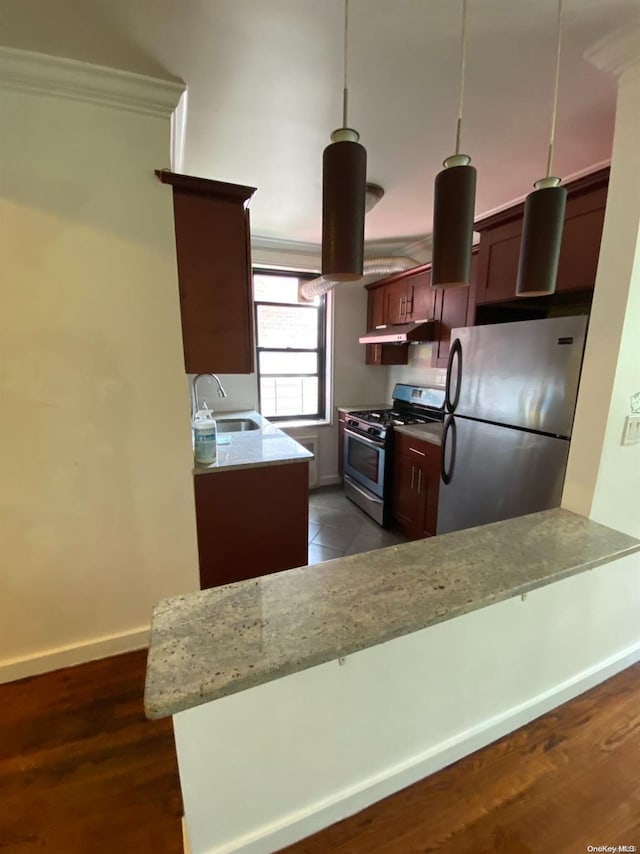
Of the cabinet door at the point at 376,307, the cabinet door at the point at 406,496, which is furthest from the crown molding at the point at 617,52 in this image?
the cabinet door at the point at 376,307

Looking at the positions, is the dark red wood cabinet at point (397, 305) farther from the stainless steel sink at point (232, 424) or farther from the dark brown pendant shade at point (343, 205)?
the dark brown pendant shade at point (343, 205)

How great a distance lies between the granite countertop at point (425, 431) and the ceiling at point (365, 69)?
1.69 m

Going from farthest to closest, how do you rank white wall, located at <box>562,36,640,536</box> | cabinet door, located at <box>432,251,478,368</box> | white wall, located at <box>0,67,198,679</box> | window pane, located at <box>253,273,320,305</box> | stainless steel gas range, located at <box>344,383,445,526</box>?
window pane, located at <box>253,273,320,305</box>
stainless steel gas range, located at <box>344,383,445,526</box>
cabinet door, located at <box>432,251,478,368</box>
white wall, located at <box>0,67,198,679</box>
white wall, located at <box>562,36,640,536</box>

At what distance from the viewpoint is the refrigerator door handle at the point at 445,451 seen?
2.46 metres

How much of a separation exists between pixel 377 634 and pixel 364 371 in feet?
11.9

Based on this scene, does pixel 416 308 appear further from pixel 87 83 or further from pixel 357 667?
pixel 357 667

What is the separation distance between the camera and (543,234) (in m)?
0.84

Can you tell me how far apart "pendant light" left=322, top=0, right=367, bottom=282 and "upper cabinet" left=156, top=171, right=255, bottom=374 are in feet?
3.68

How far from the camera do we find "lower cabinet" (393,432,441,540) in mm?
2795

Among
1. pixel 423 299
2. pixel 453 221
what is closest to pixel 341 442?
pixel 423 299

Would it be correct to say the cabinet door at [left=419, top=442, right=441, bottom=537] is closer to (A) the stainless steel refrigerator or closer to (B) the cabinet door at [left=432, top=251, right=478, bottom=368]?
(A) the stainless steel refrigerator

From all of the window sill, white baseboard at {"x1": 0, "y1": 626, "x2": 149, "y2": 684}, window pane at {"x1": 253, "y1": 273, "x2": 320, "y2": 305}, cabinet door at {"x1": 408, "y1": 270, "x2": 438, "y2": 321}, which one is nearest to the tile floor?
the window sill

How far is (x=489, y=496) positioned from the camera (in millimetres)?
2221

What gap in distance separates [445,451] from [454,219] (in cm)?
199
